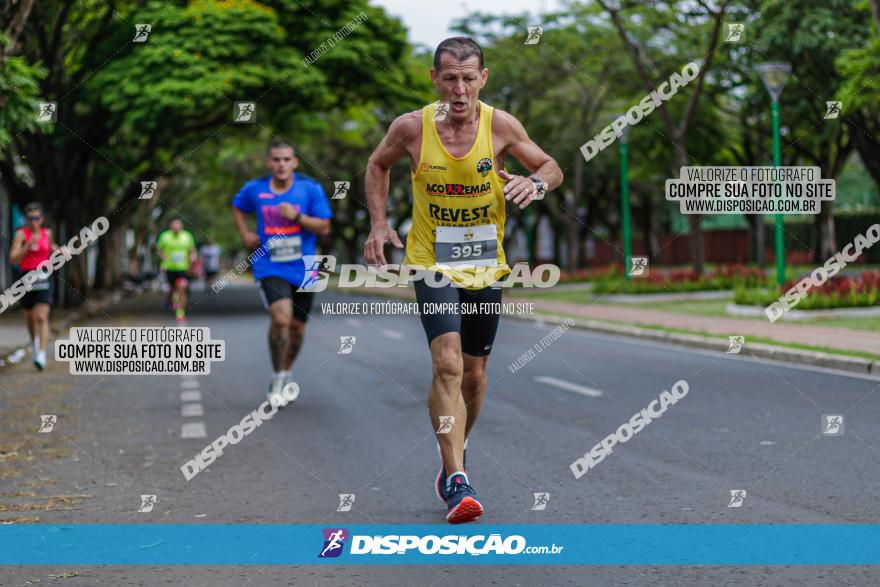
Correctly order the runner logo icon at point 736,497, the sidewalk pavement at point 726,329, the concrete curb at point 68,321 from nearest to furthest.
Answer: the runner logo icon at point 736,497, the sidewalk pavement at point 726,329, the concrete curb at point 68,321

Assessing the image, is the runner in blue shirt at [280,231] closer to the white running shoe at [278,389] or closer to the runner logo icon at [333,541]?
the white running shoe at [278,389]

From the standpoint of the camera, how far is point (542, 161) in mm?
5645

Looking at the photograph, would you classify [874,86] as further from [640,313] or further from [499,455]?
[499,455]

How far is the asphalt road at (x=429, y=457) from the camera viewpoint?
15.8 feet

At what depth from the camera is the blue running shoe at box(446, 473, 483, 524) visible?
17.5 feet

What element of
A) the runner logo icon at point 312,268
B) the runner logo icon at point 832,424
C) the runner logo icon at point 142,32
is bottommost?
the runner logo icon at point 832,424

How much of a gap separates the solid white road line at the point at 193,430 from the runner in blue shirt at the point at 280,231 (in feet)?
3.37

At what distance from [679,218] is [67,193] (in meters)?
43.6

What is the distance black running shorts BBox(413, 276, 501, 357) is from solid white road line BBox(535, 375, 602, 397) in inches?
188

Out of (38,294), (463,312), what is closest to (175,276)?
(38,294)

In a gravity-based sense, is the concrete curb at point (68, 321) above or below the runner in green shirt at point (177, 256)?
below

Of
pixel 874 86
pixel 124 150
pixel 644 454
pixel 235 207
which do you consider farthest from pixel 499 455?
pixel 124 150

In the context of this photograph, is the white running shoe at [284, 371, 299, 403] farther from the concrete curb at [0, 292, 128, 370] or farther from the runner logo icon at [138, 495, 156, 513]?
the concrete curb at [0, 292, 128, 370]
